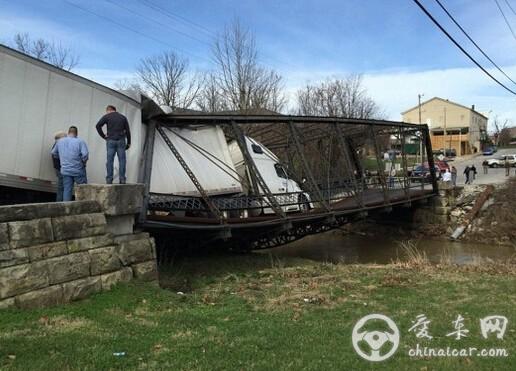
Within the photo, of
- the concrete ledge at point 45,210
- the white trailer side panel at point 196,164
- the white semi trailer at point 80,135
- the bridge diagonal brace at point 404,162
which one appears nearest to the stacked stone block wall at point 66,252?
the concrete ledge at point 45,210

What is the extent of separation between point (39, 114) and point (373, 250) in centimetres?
1900

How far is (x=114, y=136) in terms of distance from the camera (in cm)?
1058

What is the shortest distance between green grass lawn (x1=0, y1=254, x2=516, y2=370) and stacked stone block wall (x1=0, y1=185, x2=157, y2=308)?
0.25m

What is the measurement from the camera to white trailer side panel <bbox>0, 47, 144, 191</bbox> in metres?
8.90

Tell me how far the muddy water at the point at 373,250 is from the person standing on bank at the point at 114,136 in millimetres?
10710

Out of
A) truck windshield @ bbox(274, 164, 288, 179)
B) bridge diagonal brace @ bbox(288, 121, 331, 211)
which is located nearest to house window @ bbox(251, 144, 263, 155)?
truck windshield @ bbox(274, 164, 288, 179)

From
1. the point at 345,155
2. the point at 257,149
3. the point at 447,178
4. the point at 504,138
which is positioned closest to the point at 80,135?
the point at 257,149

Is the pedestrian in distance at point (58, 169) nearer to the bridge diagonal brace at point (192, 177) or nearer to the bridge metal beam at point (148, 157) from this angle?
the bridge metal beam at point (148, 157)

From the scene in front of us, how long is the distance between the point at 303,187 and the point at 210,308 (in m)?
12.2

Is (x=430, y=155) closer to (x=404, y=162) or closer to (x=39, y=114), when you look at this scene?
(x=404, y=162)
